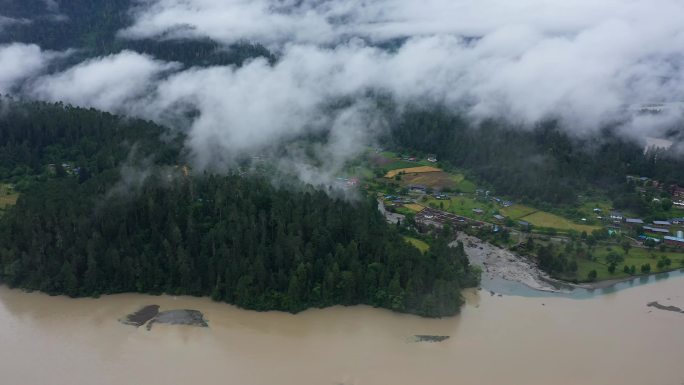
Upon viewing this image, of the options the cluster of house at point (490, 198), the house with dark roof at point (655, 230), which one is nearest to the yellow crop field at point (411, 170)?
the cluster of house at point (490, 198)

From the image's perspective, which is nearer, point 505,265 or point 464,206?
point 505,265

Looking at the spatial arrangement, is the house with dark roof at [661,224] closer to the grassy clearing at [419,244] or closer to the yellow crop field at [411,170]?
the grassy clearing at [419,244]

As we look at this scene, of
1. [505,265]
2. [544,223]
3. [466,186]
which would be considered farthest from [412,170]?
[505,265]

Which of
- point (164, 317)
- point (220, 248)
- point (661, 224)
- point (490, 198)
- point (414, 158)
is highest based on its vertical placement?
point (414, 158)

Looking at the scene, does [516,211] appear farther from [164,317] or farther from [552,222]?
[164,317]

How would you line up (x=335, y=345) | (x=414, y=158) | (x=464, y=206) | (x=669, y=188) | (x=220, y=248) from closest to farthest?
(x=335, y=345)
(x=220, y=248)
(x=464, y=206)
(x=669, y=188)
(x=414, y=158)

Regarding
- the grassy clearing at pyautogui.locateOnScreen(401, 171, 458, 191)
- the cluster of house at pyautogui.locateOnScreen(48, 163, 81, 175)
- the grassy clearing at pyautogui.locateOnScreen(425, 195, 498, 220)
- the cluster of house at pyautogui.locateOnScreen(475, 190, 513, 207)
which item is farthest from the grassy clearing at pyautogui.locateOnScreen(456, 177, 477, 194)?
the cluster of house at pyautogui.locateOnScreen(48, 163, 81, 175)
